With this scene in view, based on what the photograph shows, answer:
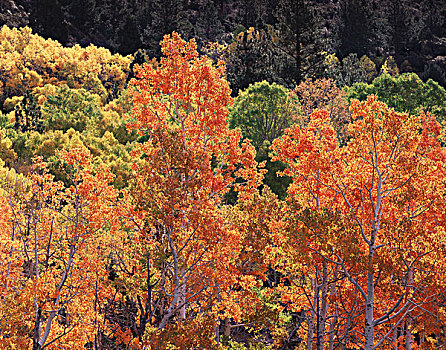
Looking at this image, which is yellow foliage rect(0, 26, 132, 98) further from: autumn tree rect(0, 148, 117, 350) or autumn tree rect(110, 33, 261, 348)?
autumn tree rect(110, 33, 261, 348)

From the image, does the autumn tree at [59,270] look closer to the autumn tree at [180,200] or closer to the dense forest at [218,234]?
the dense forest at [218,234]

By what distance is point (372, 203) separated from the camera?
2034 cm

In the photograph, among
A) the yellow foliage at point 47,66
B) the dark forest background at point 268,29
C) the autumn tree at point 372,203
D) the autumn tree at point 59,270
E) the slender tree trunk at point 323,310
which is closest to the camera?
the autumn tree at point 372,203

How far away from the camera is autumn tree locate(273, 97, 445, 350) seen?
19734mm

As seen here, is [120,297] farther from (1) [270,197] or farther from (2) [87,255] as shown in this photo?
(1) [270,197]

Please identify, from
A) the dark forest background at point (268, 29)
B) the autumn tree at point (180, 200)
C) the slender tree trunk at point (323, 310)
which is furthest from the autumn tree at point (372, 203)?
the dark forest background at point (268, 29)

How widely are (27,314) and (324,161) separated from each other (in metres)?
13.5

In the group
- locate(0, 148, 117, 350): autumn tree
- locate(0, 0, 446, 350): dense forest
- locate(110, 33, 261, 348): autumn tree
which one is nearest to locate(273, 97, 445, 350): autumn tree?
locate(0, 0, 446, 350): dense forest

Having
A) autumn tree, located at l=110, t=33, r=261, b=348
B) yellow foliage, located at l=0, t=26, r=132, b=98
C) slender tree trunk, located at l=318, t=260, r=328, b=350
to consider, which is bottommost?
slender tree trunk, located at l=318, t=260, r=328, b=350

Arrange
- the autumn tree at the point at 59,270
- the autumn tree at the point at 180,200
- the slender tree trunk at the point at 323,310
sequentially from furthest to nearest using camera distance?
the slender tree trunk at the point at 323,310, the autumn tree at the point at 59,270, the autumn tree at the point at 180,200

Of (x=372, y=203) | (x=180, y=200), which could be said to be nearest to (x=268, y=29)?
(x=372, y=203)

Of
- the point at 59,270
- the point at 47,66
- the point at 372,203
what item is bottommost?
the point at 59,270

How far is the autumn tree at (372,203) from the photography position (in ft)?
64.7

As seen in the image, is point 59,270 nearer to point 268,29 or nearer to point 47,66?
point 47,66
